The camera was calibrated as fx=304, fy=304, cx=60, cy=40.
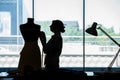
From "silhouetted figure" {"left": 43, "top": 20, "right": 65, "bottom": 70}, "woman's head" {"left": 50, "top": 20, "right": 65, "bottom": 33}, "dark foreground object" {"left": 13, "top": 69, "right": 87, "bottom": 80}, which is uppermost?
"woman's head" {"left": 50, "top": 20, "right": 65, "bottom": 33}

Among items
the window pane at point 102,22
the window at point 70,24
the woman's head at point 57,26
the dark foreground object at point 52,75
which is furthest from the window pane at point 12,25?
Result: the dark foreground object at point 52,75

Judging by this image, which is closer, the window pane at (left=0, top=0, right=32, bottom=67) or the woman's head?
the woman's head

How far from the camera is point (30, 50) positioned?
3105 mm

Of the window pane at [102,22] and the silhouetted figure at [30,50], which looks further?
the window pane at [102,22]

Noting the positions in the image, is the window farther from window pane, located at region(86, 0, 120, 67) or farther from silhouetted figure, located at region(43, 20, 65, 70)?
silhouetted figure, located at region(43, 20, 65, 70)

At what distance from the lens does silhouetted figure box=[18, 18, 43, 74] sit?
3.07 meters

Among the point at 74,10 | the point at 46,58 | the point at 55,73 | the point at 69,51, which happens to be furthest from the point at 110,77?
the point at 69,51

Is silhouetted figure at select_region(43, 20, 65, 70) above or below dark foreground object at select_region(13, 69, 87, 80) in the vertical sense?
above

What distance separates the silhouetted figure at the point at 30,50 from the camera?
3070 millimetres

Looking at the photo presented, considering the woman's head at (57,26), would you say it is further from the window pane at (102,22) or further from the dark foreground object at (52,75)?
the window pane at (102,22)

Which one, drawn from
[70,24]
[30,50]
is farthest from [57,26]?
[70,24]

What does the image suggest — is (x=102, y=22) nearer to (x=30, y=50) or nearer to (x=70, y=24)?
(x=70, y=24)

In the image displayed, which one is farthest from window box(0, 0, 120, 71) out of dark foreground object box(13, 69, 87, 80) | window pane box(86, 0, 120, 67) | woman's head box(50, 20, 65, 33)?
dark foreground object box(13, 69, 87, 80)

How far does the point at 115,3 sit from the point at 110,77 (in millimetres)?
4362
